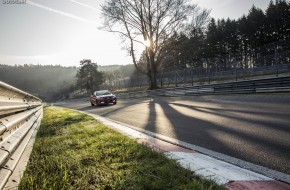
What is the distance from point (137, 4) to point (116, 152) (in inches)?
1091

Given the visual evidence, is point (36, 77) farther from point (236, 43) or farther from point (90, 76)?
point (236, 43)

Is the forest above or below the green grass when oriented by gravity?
above

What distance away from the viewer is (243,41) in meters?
65.8

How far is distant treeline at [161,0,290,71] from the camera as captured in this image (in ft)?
83.6

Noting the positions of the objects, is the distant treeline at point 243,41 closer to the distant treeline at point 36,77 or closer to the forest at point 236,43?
the forest at point 236,43

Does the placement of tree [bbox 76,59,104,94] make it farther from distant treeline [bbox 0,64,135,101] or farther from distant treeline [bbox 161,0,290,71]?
distant treeline [bbox 0,64,135,101]

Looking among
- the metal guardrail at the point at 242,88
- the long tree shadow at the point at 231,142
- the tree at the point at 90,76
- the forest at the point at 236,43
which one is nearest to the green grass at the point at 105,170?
the long tree shadow at the point at 231,142

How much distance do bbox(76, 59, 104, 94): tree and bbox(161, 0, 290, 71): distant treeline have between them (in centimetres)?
3382

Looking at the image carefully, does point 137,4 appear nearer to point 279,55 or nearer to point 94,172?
point 279,55

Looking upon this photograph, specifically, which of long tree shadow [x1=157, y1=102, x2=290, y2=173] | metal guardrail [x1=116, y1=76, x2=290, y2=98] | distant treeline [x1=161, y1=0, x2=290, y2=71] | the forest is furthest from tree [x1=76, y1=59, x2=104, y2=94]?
long tree shadow [x1=157, y1=102, x2=290, y2=173]

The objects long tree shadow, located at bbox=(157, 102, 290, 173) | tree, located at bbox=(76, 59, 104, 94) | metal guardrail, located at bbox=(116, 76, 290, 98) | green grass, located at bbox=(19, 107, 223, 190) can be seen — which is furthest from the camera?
tree, located at bbox=(76, 59, 104, 94)

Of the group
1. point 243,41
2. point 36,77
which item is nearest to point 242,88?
point 243,41

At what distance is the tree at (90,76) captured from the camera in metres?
88.3

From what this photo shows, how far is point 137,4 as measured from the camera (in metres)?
29.1
